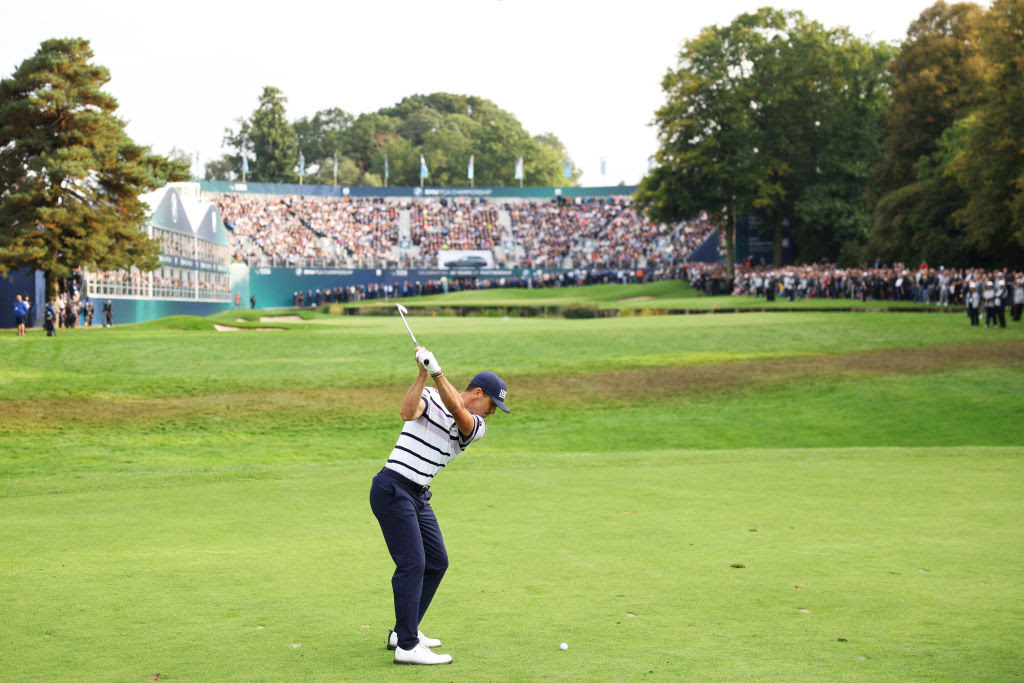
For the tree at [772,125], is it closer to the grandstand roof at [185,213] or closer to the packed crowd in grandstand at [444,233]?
the packed crowd in grandstand at [444,233]

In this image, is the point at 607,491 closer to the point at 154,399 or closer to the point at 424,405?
the point at 424,405

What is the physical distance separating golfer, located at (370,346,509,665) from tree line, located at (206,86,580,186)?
109 metres

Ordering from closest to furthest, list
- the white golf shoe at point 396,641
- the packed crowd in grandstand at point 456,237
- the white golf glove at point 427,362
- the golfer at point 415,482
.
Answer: the white golf glove at point 427,362
the golfer at point 415,482
the white golf shoe at point 396,641
the packed crowd in grandstand at point 456,237

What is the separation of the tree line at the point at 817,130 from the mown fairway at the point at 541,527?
3693 centimetres

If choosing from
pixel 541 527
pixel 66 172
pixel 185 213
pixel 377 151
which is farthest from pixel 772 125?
pixel 377 151

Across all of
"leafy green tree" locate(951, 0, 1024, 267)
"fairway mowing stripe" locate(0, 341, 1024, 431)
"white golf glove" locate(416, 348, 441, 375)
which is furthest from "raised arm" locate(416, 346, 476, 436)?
"leafy green tree" locate(951, 0, 1024, 267)

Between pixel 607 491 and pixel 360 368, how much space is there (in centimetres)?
1747

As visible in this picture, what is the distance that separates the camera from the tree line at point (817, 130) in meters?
61.9

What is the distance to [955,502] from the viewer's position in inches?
499

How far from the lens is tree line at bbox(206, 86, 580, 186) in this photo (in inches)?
4882

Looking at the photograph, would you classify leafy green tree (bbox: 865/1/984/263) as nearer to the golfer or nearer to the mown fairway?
the mown fairway

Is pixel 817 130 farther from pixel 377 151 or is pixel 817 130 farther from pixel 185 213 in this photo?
pixel 377 151

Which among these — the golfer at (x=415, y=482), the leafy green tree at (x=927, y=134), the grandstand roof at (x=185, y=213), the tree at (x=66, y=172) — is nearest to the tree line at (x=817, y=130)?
the leafy green tree at (x=927, y=134)

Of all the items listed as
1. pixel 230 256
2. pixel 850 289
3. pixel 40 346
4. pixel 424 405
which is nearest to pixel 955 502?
pixel 424 405
